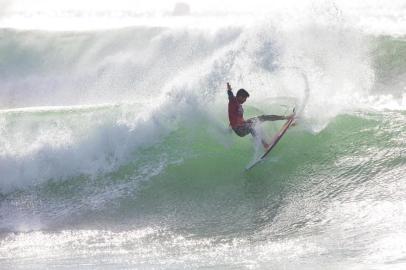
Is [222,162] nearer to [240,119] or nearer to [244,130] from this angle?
[244,130]

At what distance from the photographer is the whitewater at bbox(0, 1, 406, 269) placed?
7.74 metres

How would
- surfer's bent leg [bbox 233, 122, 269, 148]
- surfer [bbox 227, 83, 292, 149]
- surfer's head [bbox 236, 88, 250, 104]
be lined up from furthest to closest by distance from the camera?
surfer's bent leg [bbox 233, 122, 269, 148] → surfer [bbox 227, 83, 292, 149] → surfer's head [bbox 236, 88, 250, 104]

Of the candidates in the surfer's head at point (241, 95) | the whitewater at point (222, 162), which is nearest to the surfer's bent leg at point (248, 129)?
the whitewater at point (222, 162)

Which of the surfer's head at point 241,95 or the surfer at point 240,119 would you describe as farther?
the surfer at point 240,119

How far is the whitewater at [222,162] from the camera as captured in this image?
774 cm

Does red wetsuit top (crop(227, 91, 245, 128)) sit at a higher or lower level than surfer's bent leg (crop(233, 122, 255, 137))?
higher

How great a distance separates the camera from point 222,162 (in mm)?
9914

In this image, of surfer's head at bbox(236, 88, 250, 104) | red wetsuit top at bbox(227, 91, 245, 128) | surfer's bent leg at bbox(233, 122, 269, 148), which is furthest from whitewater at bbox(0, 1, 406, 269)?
surfer's head at bbox(236, 88, 250, 104)

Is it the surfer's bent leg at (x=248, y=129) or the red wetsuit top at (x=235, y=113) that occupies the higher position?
the red wetsuit top at (x=235, y=113)

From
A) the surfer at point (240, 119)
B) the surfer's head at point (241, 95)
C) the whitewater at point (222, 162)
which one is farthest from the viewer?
the surfer at point (240, 119)

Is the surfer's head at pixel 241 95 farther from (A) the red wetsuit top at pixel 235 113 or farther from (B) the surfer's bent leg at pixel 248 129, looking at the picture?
(B) the surfer's bent leg at pixel 248 129

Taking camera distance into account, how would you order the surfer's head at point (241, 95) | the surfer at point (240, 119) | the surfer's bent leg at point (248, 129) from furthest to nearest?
the surfer's bent leg at point (248, 129) → the surfer at point (240, 119) → the surfer's head at point (241, 95)

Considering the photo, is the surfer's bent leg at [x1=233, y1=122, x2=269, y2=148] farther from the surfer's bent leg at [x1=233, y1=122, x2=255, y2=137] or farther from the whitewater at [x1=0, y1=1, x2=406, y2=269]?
the whitewater at [x1=0, y1=1, x2=406, y2=269]

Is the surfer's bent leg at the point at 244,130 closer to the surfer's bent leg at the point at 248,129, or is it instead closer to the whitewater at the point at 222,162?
the surfer's bent leg at the point at 248,129
